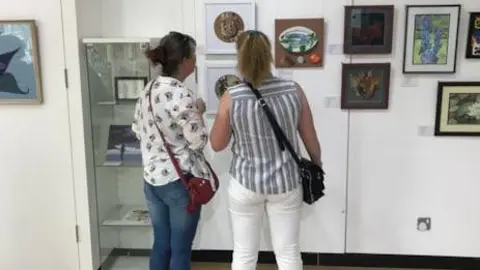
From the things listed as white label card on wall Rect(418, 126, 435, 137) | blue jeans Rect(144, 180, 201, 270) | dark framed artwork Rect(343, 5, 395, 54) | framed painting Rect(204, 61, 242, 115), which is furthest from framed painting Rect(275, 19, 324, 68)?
blue jeans Rect(144, 180, 201, 270)

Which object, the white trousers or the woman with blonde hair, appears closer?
the woman with blonde hair

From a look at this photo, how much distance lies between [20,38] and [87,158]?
0.78 m

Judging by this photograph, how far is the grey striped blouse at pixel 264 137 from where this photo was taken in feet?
6.86

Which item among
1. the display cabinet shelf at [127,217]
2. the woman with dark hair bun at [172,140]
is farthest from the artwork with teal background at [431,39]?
the display cabinet shelf at [127,217]

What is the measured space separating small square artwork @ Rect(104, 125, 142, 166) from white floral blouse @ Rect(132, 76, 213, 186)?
764 mm

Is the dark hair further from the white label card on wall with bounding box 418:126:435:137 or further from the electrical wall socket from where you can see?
the electrical wall socket

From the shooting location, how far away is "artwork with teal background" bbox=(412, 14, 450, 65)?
9.61ft

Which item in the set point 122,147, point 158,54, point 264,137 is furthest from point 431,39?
point 122,147

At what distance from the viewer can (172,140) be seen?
2.27 metres

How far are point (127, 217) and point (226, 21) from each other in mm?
1424

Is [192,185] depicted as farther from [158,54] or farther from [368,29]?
[368,29]

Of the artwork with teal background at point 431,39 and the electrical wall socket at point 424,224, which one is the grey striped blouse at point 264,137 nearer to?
the artwork with teal background at point 431,39

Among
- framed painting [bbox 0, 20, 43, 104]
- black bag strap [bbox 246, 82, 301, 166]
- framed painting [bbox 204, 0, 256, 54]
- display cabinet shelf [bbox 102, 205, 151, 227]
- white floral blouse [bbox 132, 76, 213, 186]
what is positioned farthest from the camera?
display cabinet shelf [bbox 102, 205, 151, 227]

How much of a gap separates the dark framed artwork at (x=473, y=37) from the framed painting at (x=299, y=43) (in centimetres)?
88
